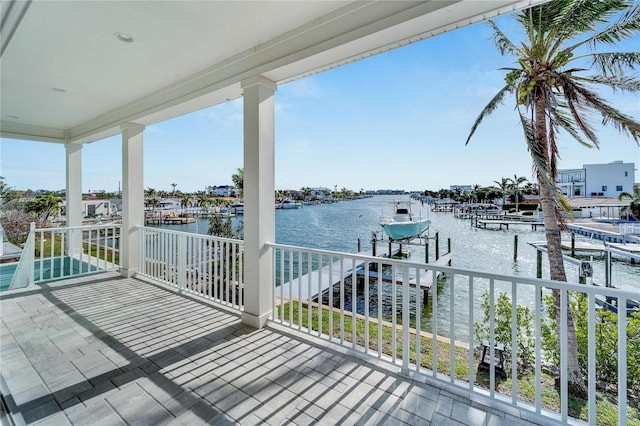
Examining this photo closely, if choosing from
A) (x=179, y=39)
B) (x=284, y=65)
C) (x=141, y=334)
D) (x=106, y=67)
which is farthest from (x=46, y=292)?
(x=284, y=65)

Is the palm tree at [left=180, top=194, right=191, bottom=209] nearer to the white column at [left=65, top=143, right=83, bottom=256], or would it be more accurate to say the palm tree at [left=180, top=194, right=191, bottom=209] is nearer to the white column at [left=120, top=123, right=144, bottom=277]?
the white column at [left=65, top=143, right=83, bottom=256]

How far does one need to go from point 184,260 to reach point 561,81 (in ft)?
17.3

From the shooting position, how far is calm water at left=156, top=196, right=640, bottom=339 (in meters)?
6.14

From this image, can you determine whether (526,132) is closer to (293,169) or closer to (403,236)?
(403,236)

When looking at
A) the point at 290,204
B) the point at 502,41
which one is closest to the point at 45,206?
the point at 290,204

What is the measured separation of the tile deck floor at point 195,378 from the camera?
70.2 inches

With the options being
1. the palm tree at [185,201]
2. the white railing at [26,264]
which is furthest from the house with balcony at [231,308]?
the palm tree at [185,201]

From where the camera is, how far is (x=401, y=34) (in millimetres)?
2176

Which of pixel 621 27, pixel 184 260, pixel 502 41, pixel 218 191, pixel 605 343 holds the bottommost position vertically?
pixel 605 343

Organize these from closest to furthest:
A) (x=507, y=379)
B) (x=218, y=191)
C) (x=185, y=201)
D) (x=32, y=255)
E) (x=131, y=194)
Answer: (x=507, y=379), (x=32, y=255), (x=131, y=194), (x=218, y=191), (x=185, y=201)

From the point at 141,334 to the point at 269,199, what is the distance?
1878mm

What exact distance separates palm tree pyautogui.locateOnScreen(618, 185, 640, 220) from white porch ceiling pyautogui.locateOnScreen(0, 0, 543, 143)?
6.96 ft

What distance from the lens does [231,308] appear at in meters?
3.52

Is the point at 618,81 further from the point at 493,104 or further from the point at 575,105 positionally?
the point at 493,104
